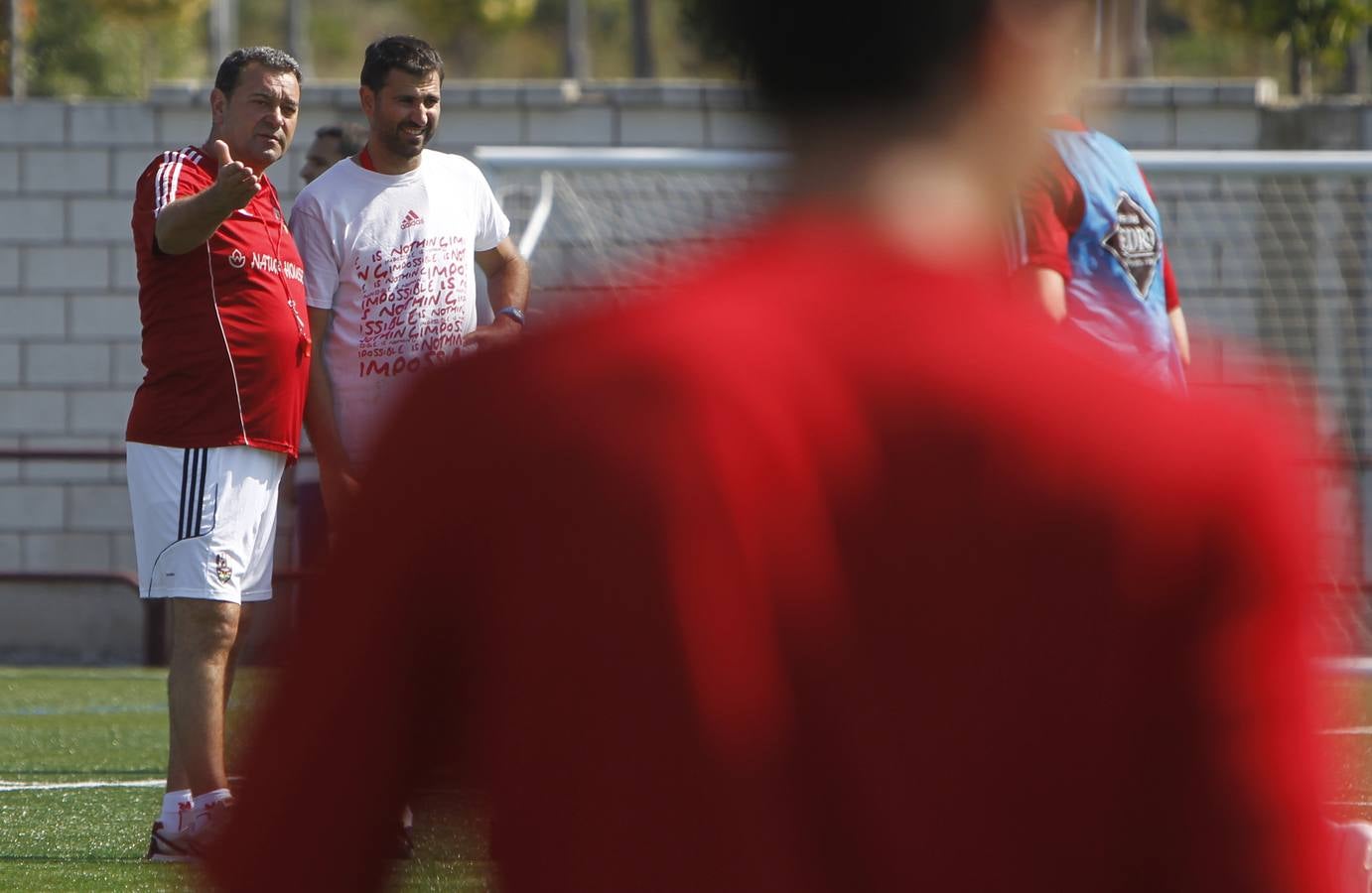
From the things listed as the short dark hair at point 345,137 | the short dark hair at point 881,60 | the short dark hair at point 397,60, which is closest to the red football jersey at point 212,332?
the short dark hair at point 397,60

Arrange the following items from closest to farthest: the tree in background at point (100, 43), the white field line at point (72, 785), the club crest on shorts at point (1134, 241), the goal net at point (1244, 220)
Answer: the club crest on shorts at point (1134, 241) → the white field line at point (72, 785) → the goal net at point (1244, 220) → the tree in background at point (100, 43)

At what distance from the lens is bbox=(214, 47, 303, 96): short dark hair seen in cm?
446

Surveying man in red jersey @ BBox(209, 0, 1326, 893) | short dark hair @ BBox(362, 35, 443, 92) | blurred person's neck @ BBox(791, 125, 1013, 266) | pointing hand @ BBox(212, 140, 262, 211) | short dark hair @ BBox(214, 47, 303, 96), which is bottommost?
man in red jersey @ BBox(209, 0, 1326, 893)

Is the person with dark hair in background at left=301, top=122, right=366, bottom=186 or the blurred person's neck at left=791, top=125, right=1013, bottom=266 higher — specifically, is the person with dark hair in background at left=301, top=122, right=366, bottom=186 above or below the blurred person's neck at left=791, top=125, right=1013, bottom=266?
above

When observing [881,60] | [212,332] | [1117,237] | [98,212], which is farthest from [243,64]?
[98,212]

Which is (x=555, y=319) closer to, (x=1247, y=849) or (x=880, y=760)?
(x=880, y=760)

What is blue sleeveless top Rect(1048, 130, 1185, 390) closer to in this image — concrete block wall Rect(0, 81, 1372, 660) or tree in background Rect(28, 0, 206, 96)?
concrete block wall Rect(0, 81, 1372, 660)

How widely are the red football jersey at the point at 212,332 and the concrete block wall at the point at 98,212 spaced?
646 cm

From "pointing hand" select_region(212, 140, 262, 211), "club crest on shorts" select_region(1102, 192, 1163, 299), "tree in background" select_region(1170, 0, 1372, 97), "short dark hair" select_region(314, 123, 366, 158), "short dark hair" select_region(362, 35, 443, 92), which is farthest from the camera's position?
"tree in background" select_region(1170, 0, 1372, 97)

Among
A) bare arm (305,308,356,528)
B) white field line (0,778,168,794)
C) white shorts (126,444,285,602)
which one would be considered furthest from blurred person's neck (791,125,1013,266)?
white field line (0,778,168,794)

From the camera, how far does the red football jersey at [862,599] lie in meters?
1.04

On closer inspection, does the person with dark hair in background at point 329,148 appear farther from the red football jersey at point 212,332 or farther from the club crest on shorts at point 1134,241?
the club crest on shorts at point 1134,241

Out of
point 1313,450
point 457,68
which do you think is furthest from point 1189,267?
point 457,68

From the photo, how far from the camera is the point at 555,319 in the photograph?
1.10 m
